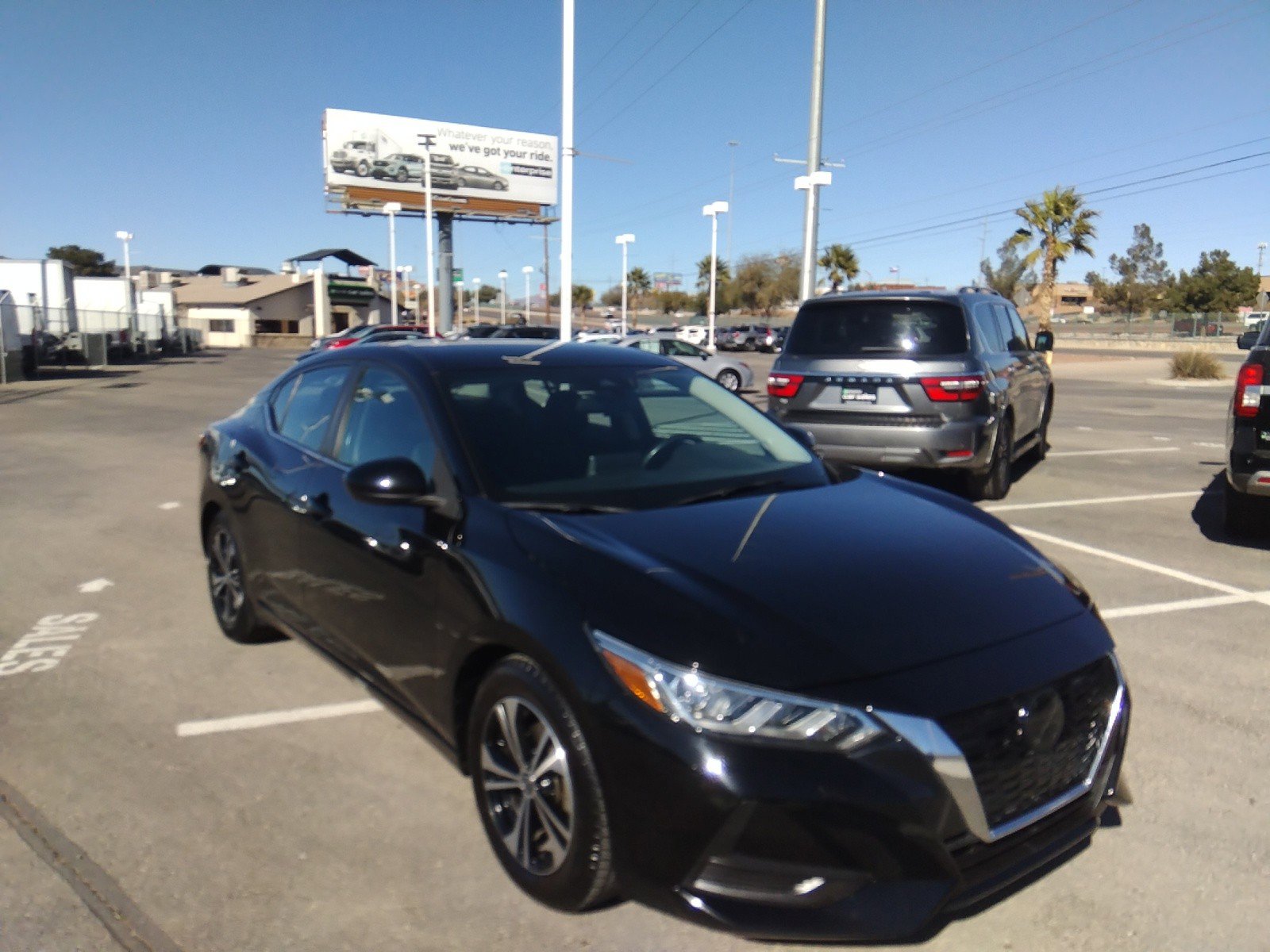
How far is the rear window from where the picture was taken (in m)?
8.77

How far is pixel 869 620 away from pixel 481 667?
1160 millimetres

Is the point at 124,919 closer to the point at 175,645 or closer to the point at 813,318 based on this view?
the point at 175,645

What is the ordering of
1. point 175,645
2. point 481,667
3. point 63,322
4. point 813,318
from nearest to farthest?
point 481,667, point 175,645, point 813,318, point 63,322

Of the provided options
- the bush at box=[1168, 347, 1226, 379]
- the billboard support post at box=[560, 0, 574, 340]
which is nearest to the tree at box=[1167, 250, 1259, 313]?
the bush at box=[1168, 347, 1226, 379]

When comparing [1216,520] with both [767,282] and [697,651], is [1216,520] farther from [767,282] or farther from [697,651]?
[767,282]

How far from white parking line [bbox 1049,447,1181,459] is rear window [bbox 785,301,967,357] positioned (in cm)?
469

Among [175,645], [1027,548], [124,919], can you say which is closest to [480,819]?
[124,919]

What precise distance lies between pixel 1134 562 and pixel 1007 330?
3.77 metres

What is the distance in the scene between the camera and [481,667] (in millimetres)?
3135

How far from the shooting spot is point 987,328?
9367 mm

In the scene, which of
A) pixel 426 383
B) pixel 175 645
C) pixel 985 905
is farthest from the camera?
pixel 175 645

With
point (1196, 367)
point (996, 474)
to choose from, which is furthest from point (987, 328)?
point (1196, 367)

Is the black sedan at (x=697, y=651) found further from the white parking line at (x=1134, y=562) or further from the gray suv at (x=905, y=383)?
the gray suv at (x=905, y=383)

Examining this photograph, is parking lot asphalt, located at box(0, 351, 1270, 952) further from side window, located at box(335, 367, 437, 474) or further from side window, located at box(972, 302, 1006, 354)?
side window, located at box(972, 302, 1006, 354)
